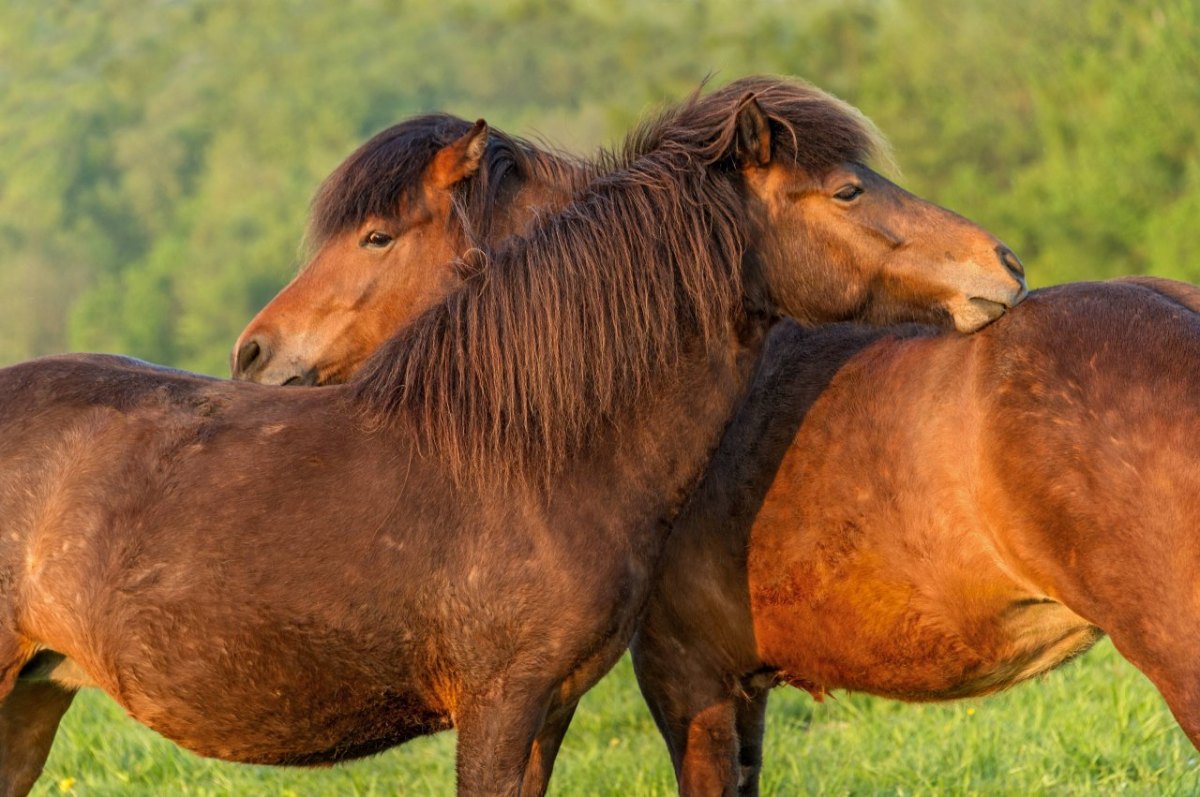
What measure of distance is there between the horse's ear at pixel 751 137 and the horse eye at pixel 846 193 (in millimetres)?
229

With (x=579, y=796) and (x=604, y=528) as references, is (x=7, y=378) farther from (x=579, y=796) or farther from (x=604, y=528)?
(x=579, y=796)

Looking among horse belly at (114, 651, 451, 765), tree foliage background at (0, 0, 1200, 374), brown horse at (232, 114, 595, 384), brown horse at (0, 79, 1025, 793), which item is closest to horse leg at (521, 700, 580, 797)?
brown horse at (0, 79, 1025, 793)

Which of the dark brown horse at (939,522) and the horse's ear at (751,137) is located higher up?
the horse's ear at (751,137)

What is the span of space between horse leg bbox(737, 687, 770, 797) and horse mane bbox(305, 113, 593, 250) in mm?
1877

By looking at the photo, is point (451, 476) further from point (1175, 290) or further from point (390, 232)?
point (1175, 290)

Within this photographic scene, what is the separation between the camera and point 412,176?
4.59 m

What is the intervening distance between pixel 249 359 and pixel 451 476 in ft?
4.05

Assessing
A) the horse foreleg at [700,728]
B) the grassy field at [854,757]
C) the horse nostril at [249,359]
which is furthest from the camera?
the grassy field at [854,757]

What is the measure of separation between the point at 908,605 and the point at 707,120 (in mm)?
1559

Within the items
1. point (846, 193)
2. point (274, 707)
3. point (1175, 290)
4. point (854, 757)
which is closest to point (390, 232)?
point (846, 193)

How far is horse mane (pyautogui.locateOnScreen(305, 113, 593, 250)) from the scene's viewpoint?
14.9ft

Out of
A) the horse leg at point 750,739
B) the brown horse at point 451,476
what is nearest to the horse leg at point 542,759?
the brown horse at point 451,476

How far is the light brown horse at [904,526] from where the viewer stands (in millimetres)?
3377

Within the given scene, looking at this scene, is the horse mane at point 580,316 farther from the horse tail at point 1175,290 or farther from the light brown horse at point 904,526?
the horse tail at point 1175,290
